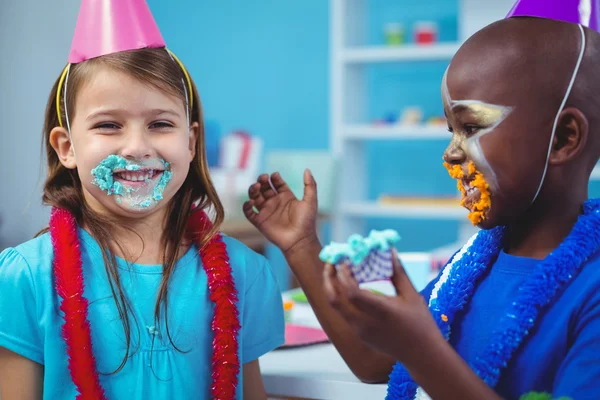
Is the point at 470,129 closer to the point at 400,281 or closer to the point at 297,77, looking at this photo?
the point at 400,281

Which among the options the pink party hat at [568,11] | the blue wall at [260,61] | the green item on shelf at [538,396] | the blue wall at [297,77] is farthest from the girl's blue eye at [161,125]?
the blue wall at [260,61]

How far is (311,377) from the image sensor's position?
125cm

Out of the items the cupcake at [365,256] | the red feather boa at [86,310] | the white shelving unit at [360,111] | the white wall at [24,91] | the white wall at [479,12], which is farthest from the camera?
the white wall at [24,91]

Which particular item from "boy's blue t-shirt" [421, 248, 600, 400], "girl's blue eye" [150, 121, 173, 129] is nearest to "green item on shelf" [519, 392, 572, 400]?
"boy's blue t-shirt" [421, 248, 600, 400]

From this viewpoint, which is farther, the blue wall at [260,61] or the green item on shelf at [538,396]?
the blue wall at [260,61]

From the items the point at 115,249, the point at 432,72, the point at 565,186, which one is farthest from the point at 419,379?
the point at 432,72

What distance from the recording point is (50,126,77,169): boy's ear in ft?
4.02

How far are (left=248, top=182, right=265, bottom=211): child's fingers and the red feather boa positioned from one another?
9 cm

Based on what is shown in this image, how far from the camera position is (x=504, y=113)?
88cm

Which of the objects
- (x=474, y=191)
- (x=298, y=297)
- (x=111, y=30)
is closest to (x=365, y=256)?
(x=474, y=191)

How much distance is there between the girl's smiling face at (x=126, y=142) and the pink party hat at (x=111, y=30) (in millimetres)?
51

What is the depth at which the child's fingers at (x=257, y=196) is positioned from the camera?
4.34 ft

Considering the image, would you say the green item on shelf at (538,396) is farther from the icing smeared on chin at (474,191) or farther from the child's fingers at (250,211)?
the child's fingers at (250,211)

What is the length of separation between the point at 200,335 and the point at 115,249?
7.9 inches
